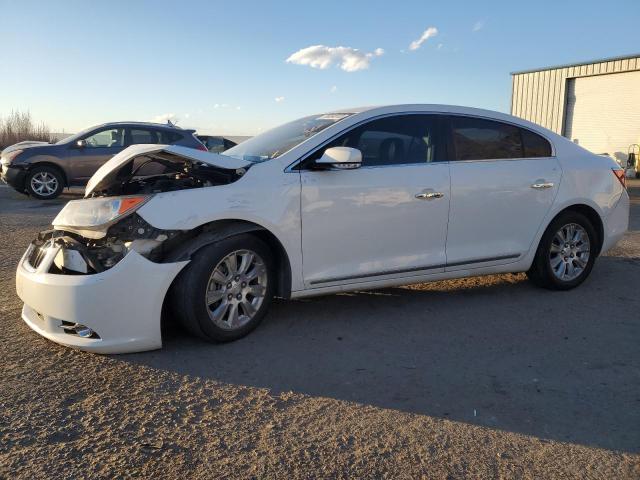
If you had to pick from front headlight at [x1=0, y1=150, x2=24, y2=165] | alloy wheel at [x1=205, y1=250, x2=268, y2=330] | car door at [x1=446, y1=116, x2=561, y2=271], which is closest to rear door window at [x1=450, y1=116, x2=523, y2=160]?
car door at [x1=446, y1=116, x2=561, y2=271]

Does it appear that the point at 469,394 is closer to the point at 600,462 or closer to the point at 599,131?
the point at 600,462

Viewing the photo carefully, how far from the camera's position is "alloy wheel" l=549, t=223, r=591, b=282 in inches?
208

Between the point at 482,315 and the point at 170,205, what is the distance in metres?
2.58

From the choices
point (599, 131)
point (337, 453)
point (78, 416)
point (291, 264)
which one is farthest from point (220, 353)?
point (599, 131)

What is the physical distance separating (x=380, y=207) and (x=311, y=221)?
577mm

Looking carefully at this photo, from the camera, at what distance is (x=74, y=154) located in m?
12.4

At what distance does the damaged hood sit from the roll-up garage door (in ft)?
61.5

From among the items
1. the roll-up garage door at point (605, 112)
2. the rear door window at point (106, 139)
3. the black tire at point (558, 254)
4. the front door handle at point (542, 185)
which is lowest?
the black tire at point (558, 254)

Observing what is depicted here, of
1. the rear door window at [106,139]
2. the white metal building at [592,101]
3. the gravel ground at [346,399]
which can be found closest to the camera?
the gravel ground at [346,399]

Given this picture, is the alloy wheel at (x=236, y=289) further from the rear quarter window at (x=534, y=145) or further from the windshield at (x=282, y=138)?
the rear quarter window at (x=534, y=145)

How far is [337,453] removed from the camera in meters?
2.62

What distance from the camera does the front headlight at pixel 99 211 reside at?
11.9 feet

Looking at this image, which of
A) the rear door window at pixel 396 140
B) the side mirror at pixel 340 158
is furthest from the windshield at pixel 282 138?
the side mirror at pixel 340 158

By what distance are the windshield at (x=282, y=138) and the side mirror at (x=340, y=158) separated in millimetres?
350
